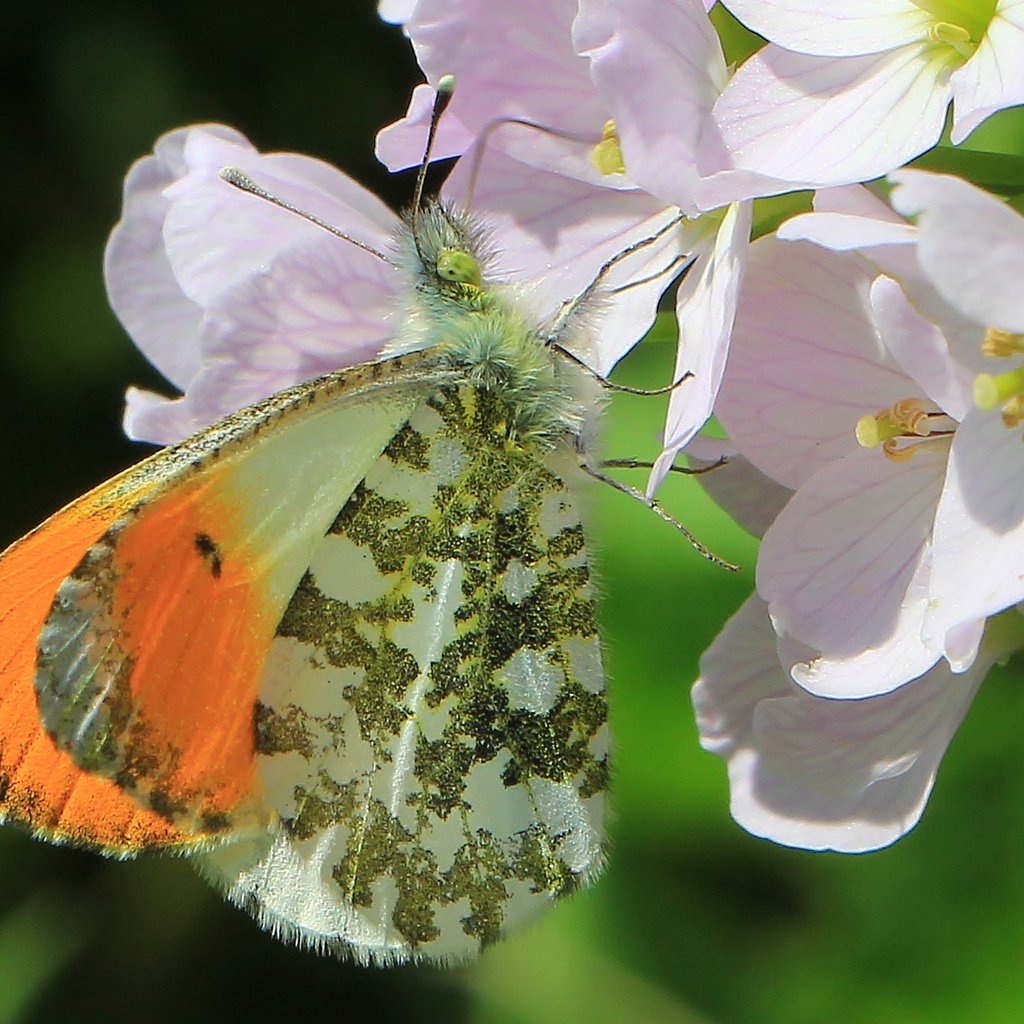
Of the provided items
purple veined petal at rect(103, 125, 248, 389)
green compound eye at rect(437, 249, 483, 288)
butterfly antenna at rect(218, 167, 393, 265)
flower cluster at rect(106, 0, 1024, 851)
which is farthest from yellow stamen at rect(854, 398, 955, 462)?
purple veined petal at rect(103, 125, 248, 389)

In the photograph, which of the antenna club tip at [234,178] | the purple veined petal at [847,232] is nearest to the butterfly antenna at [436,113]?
the antenna club tip at [234,178]

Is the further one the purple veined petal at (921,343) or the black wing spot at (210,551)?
the black wing spot at (210,551)

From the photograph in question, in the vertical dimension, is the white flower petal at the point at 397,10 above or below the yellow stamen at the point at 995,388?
above

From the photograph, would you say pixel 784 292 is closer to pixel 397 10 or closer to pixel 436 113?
pixel 436 113

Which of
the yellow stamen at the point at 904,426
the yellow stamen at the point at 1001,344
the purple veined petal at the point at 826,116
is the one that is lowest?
the yellow stamen at the point at 1001,344

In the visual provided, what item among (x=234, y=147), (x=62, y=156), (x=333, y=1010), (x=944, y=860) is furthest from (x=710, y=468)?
(x=62, y=156)

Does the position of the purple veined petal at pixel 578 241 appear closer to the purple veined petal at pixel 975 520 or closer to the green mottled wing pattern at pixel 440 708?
the green mottled wing pattern at pixel 440 708
